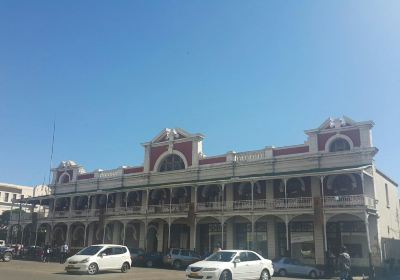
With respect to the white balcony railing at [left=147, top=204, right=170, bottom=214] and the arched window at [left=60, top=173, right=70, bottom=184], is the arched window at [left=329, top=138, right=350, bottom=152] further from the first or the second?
the arched window at [left=60, top=173, right=70, bottom=184]

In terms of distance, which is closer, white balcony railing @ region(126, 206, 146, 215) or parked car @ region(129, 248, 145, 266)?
parked car @ region(129, 248, 145, 266)

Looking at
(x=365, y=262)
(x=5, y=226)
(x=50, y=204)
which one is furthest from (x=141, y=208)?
(x=5, y=226)

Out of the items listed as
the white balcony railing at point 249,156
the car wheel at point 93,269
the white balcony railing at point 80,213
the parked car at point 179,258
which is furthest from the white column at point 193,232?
the car wheel at point 93,269

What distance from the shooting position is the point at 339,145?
31.9 meters

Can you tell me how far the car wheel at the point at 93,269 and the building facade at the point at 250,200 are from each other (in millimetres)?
12871

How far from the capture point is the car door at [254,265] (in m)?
17.3

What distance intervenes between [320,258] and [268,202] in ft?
17.8

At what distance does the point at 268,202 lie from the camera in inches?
1265

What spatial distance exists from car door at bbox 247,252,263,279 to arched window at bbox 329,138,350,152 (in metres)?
16.3

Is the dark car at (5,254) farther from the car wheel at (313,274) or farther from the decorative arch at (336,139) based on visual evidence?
the decorative arch at (336,139)

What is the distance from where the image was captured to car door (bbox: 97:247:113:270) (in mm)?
21933

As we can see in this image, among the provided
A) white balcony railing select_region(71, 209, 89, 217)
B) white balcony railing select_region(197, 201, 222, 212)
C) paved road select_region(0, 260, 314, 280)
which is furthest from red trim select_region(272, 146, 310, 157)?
white balcony railing select_region(71, 209, 89, 217)

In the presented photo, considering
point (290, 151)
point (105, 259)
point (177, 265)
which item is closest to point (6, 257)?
point (177, 265)

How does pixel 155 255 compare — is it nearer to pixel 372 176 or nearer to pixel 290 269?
pixel 290 269
